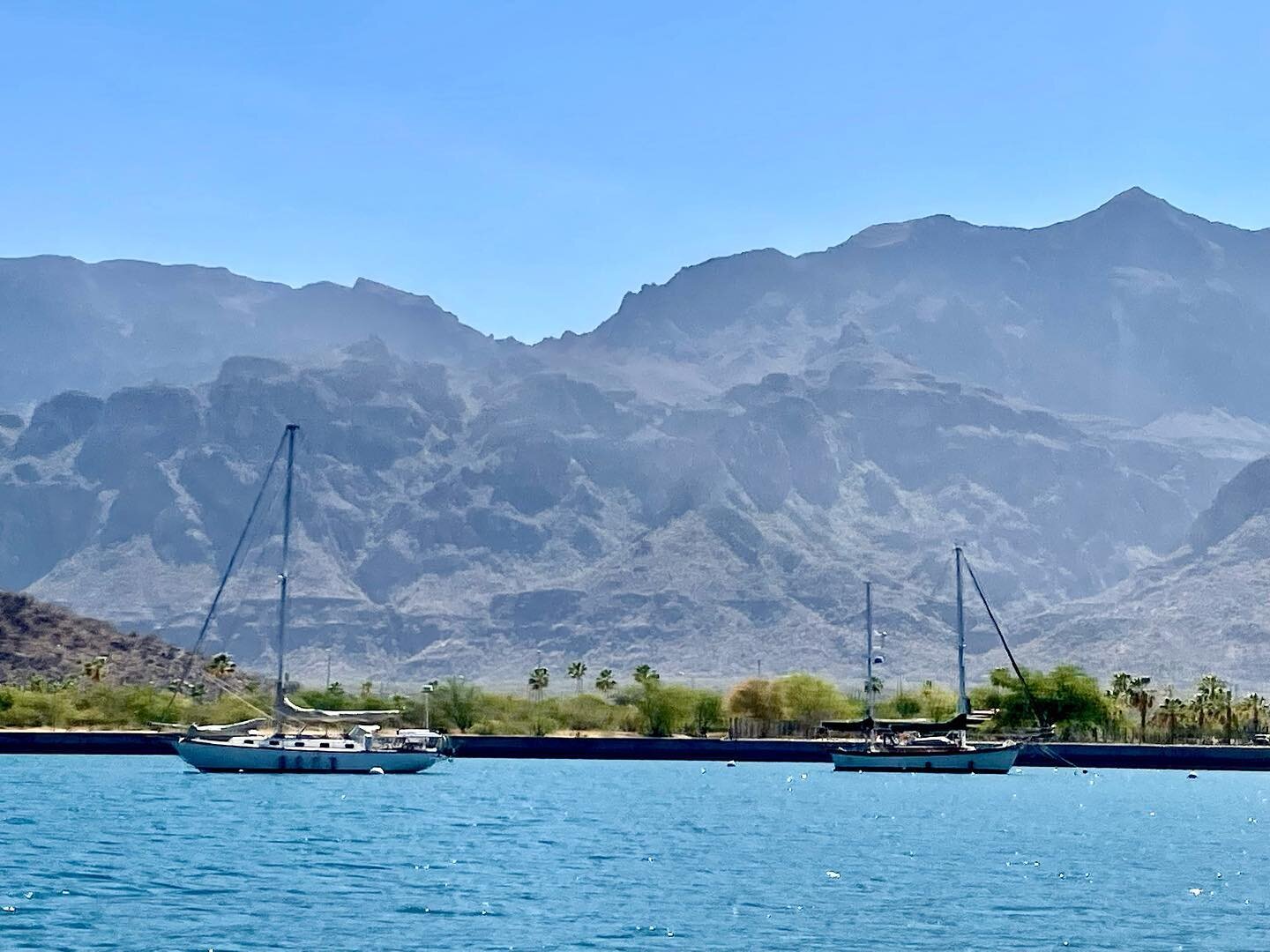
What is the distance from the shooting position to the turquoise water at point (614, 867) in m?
53.1

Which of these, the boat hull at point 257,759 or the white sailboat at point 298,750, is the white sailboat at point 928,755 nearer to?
the white sailboat at point 298,750

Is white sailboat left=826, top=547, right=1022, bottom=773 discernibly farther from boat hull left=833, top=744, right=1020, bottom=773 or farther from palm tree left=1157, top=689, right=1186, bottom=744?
palm tree left=1157, top=689, right=1186, bottom=744

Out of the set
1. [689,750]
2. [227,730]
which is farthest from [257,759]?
[689,750]

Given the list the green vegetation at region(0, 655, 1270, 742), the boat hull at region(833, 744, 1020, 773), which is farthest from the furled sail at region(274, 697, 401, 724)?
the boat hull at region(833, 744, 1020, 773)

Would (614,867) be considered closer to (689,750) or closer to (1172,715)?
(689,750)

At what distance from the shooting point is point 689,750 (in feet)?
561

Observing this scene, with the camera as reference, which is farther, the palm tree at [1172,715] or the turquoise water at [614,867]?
the palm tree at [1172,715]

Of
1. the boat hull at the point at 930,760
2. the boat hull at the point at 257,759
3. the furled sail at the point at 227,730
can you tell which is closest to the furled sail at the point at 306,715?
the furled sail at the point at 227,730

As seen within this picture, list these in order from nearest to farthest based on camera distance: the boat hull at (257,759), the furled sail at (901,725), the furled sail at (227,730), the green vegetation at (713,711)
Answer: the boat hull at (257,759)
the furled sail at (227,730)
the furled sail at (901,725)
the green vegetation at (713,711)

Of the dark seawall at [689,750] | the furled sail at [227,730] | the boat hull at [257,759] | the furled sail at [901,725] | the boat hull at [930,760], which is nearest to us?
the boat hull at [257,759]

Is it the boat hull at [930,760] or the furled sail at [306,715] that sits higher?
the furled sail at [306,715]

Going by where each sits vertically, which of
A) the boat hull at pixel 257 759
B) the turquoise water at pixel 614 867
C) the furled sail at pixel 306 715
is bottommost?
the turquoise water at pixel 614 867

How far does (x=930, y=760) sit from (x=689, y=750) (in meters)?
29.0

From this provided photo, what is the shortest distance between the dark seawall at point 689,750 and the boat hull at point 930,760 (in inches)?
634
